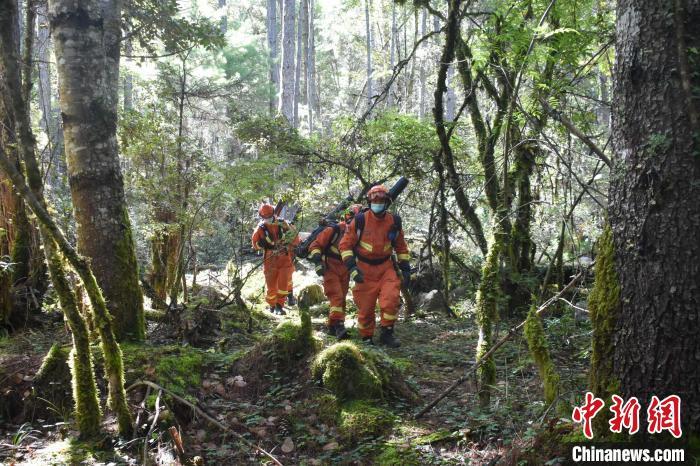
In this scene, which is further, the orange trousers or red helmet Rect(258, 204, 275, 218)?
red helmet Rect(258, 204, 275, 218)

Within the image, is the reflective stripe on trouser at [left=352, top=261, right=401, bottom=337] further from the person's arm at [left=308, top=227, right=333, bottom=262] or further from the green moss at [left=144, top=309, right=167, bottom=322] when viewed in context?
the green moss at [left=144, top=309, right=167, bottom=322]

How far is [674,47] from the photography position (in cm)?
250

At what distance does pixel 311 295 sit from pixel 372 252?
4.07 meters

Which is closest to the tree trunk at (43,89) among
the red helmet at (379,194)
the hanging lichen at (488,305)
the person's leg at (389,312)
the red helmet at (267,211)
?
the red helmet at (267,211)

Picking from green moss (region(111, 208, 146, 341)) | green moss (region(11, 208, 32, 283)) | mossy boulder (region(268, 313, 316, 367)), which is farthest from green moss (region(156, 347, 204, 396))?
green moss (region(11, 208, 32, 283))

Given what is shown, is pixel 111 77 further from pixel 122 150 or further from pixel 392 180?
pixel 392 180

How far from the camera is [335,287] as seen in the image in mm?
8219

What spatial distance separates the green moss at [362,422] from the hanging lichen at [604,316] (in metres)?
1.71

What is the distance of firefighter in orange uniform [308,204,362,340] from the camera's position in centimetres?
808

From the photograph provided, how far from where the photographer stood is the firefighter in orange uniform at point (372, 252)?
753cm

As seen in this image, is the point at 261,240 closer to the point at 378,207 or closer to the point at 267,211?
the point at 267,211

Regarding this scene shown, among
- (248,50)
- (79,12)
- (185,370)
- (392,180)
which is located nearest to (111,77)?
(79,12)

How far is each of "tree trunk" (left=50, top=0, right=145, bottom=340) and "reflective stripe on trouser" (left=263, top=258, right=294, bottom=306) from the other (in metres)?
5.00

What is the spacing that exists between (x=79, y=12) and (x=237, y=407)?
13.1 ft
